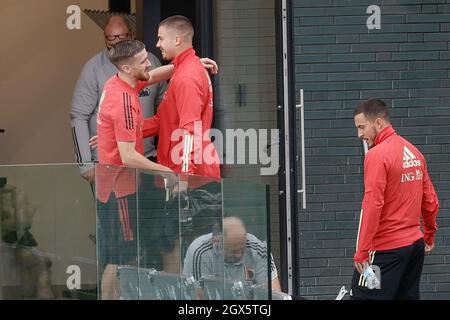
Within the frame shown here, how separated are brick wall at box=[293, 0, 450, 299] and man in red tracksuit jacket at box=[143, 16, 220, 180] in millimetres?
1407

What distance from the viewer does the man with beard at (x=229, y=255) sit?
21.6 feet

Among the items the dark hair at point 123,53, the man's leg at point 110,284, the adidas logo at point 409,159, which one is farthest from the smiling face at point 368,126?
the man's leg at point 110,284

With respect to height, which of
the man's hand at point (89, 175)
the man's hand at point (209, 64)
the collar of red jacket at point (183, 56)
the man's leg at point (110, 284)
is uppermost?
the collar of red jacket at point (183, 56)

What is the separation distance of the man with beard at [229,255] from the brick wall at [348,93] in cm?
205

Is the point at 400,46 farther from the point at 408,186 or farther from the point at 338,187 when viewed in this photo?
the point at 408,186

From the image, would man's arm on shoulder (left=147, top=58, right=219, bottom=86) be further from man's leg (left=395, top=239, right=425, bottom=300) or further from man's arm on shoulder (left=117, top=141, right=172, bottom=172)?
man's leg (left=395, top=239, right=425, bottom=300)

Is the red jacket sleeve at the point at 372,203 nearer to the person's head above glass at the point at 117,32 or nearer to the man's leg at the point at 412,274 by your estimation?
the man's leg at the point at 412,274

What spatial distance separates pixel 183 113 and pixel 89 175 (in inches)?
61.8

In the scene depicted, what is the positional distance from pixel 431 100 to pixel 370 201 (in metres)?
1.97

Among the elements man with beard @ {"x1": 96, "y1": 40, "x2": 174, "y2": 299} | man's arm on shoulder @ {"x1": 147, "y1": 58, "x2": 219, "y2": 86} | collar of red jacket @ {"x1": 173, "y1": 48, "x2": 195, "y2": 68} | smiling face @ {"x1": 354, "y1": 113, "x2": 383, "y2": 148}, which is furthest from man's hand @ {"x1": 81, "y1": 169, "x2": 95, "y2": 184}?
smiling face @ {"x1": 354, "y1": 113, "x2": 383, "y2": 148}

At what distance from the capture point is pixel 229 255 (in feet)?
22.3

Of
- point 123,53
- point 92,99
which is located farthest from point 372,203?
point 92,99

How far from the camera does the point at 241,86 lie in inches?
352
